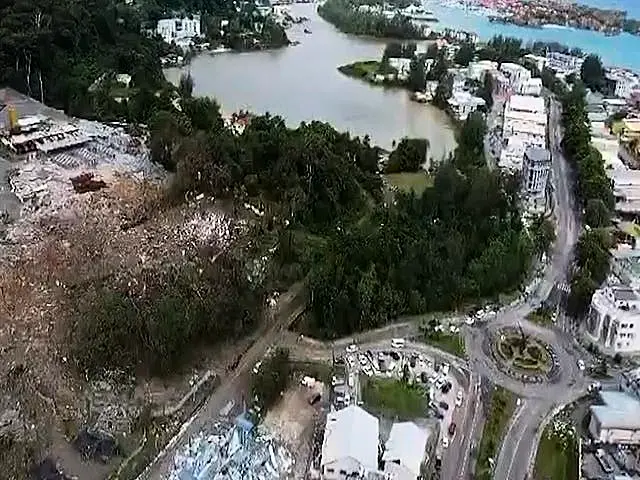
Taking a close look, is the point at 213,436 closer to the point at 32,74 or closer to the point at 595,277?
the point at 595,277

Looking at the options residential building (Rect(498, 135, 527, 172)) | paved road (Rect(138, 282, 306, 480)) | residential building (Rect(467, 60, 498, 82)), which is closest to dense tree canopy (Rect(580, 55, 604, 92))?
residential building (Rect(467, 60, 498, 82))

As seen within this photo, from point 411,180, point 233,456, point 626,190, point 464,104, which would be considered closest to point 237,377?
point 233,456

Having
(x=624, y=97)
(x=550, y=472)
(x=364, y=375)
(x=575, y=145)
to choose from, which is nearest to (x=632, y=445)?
(x=550, y=472)

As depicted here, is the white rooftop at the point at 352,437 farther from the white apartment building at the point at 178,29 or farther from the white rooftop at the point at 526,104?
the white apartment building at the point at 178,29

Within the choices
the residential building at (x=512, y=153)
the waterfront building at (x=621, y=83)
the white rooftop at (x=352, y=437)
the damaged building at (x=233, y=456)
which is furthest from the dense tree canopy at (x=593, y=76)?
the damaged building at (x=233, y=456)

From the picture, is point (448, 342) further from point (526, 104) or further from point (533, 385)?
point (526, 104)

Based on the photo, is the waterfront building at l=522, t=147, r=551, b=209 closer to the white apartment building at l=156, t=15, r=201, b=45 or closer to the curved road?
the curved road
